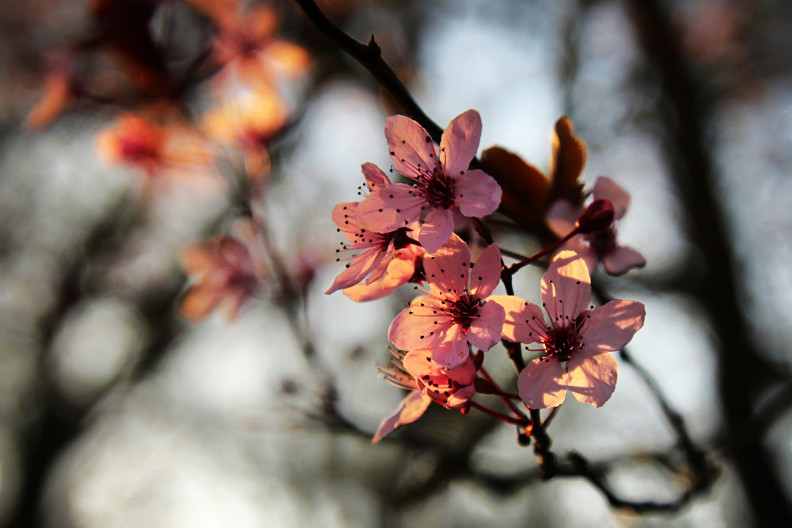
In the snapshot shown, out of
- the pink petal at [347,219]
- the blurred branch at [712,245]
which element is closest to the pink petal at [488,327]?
the pink petal at [347,219]

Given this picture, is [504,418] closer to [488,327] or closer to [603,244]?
[488,327]

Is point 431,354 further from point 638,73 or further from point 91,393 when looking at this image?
point 91,393

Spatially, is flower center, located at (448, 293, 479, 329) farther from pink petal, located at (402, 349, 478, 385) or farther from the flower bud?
the flower bud

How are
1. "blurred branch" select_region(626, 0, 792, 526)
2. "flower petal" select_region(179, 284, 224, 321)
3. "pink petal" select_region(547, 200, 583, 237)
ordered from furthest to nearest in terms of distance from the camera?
1. "blurred branch" select_region(626, 0, 792, 526)
2. "flower petal" select_region(179, 284, 224, 321)
3. "pink petal" select_region(547, 200, 583, 237)

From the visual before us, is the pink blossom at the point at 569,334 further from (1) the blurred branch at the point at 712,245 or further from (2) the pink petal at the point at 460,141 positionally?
(1) the blurred branch at the point at 712,245

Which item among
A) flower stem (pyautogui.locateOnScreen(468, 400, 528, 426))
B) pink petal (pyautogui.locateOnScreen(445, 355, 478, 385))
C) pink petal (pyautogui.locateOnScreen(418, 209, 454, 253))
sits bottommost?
flower stem (pyautogui.locateOnScreen(468, 400, 528, 426))

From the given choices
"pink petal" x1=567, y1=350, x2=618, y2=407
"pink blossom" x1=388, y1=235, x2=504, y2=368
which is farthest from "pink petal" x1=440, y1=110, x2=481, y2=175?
"pink petal" x1=567, y1=350, x2=618, y2=407

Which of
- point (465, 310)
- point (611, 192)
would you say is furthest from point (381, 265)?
point (611, 192)
